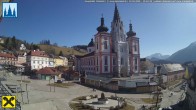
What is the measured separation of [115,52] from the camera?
2569 inches

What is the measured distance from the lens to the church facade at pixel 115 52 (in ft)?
206

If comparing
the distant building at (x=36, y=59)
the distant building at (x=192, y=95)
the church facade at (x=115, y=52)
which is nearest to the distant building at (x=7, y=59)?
the distant building at (x=36, y=59)

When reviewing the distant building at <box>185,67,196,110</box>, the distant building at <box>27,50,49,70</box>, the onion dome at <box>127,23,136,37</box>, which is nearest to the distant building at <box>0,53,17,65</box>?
the distant building at <box>27,50,49,70</box>

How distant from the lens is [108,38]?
63594 mm

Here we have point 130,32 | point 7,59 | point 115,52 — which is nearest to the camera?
point 115,52

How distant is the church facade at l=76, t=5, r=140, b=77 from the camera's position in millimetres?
62688

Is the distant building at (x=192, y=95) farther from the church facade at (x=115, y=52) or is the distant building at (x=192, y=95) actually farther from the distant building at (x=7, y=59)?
the distant building at (x=7, y=59)

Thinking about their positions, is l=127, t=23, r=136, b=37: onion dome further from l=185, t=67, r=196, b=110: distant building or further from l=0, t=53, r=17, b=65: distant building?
l=0, t=53, r=17, b=65: distant building

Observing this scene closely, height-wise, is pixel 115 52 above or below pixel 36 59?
above

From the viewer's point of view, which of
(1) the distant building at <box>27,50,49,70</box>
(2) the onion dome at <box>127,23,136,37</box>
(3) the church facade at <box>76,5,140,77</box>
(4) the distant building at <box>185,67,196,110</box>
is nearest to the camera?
(4) the distant building at <box>185,67,196,110</box>

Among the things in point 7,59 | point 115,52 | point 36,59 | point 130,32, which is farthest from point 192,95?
point 7,59

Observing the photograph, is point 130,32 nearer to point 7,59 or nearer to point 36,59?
point 36,59

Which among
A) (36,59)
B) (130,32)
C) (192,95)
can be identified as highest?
(130,32)

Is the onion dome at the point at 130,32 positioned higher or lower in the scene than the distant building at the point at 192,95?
higher
